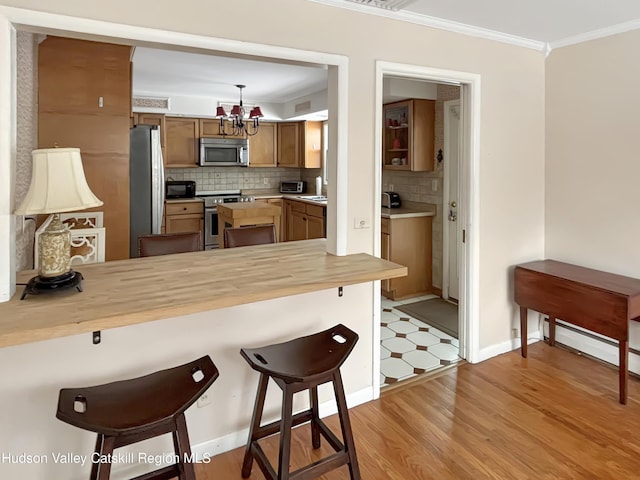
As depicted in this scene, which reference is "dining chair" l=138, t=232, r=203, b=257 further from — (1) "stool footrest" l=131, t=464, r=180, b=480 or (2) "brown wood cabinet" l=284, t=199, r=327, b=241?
(2) "brown wood cabinet" l=284, t=199, r=327, b=241

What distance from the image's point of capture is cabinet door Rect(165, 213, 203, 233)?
5984 mm

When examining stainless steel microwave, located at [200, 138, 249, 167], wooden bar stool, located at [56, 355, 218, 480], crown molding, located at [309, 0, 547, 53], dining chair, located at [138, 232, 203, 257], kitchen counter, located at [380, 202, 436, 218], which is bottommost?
wooden bar stool, located at [56, 355, 218, 480]

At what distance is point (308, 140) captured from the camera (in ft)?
21.7

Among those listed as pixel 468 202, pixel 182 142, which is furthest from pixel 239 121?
pixel 468 202

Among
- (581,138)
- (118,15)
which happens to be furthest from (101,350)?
(581,138)

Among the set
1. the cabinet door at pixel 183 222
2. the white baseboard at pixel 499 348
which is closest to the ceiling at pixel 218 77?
the cabinet door at pixel 183 222

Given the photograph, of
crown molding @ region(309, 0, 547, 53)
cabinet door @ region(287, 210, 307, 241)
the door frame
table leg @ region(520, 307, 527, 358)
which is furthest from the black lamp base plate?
cabinet door @ region(287, 210, 307, 241)

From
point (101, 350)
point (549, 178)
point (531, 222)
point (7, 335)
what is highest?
point (549, 178)

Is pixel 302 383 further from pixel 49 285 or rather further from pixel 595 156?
pixel 595 156

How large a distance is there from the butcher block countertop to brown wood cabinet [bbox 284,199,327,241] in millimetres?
3098

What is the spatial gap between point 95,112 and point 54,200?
6.22 feet

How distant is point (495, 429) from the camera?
2377 millimetres

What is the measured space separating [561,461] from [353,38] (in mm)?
2439

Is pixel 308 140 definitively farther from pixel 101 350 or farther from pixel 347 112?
pixel 101 350
